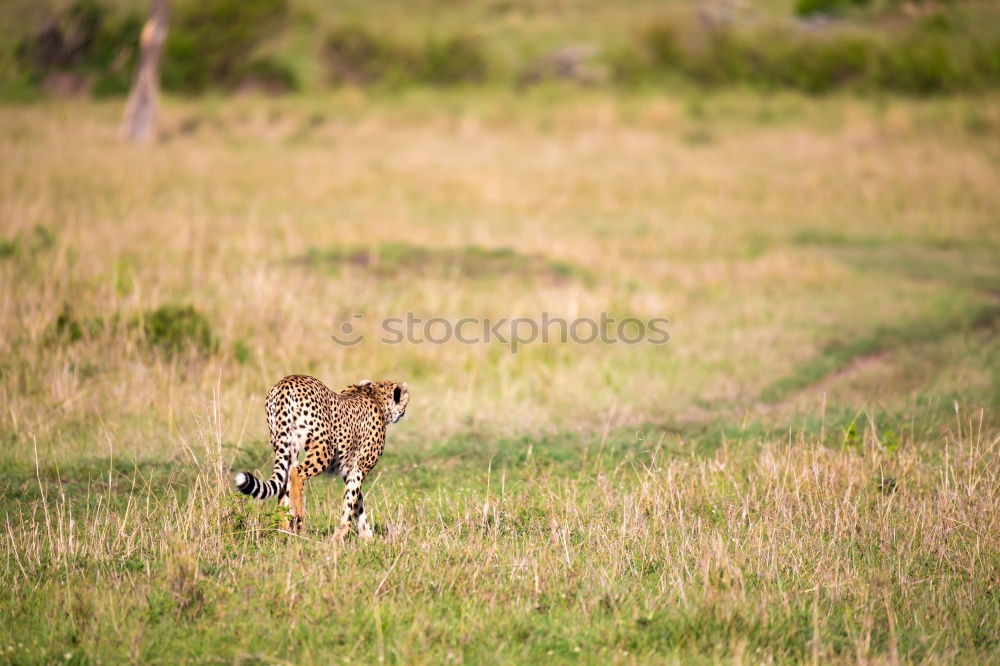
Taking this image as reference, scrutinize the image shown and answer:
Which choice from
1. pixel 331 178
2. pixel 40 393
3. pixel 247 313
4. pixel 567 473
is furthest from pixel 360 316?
pixel 331 178

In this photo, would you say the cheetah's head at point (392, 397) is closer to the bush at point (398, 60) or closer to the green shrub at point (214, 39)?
the bush at point (398, 60)

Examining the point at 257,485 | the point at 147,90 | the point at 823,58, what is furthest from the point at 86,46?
the point at 257,485

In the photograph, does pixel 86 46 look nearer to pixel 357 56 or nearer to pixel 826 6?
pixel 357 56

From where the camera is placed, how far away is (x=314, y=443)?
566 centimetres

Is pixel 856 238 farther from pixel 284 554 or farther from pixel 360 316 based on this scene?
pixel 284 554

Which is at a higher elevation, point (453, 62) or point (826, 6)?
point (826, 6)

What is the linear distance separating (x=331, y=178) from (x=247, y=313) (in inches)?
469

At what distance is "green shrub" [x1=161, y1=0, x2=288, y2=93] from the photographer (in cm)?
3603

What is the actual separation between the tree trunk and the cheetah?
21978 mm

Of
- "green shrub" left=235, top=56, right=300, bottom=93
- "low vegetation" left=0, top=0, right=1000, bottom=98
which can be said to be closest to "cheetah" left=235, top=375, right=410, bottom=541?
"low vegetation" left=0, top=0, right=1000, bottom=98

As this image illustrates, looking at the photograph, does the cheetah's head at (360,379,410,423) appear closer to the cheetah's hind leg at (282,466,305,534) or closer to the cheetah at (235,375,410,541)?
the cheetah at (235,375,410,541)

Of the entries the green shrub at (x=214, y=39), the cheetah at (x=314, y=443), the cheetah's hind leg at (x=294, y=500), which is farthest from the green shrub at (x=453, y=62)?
the cheetah's hind leg at (x=294, y=500)

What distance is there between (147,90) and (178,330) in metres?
18.0

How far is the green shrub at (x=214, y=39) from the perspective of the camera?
1419 inches
